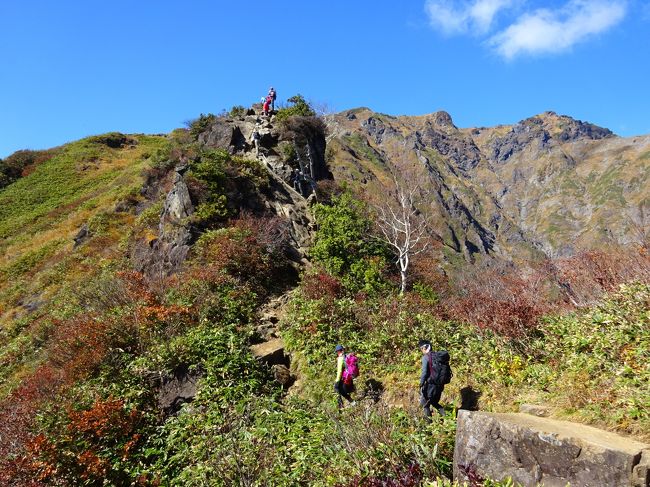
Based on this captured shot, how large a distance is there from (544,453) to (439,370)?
114 inches

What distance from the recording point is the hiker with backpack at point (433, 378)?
27.0ft

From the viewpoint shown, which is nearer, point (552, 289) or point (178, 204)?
point (552, 289)

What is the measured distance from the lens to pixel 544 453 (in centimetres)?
545

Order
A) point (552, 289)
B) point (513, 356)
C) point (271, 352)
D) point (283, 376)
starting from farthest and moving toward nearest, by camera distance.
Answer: point (552, 289), point (271, 352), point (283, 376), point (513, 356)

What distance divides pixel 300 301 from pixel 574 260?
9.78m

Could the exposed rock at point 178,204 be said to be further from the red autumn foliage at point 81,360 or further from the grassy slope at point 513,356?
the grassy slope at point 513,356

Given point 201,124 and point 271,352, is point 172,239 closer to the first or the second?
point 271,352

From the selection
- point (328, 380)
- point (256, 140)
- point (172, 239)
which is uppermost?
point (256, 140)

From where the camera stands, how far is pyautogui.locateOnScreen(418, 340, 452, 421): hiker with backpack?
8242 mm

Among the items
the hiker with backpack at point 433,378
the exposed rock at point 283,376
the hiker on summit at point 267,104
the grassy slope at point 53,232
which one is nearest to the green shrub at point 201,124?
the hiker on summit at point 267,104

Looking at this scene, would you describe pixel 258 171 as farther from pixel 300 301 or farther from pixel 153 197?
pixel 300 301

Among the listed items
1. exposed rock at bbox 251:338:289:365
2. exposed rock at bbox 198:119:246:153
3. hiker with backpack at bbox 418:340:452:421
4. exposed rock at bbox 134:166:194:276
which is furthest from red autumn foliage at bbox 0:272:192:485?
exposed rock at bbox 198:119:246:153

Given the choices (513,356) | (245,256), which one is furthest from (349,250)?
(513,356)

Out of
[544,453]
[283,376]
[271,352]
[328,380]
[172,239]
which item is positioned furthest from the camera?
[172,239]
